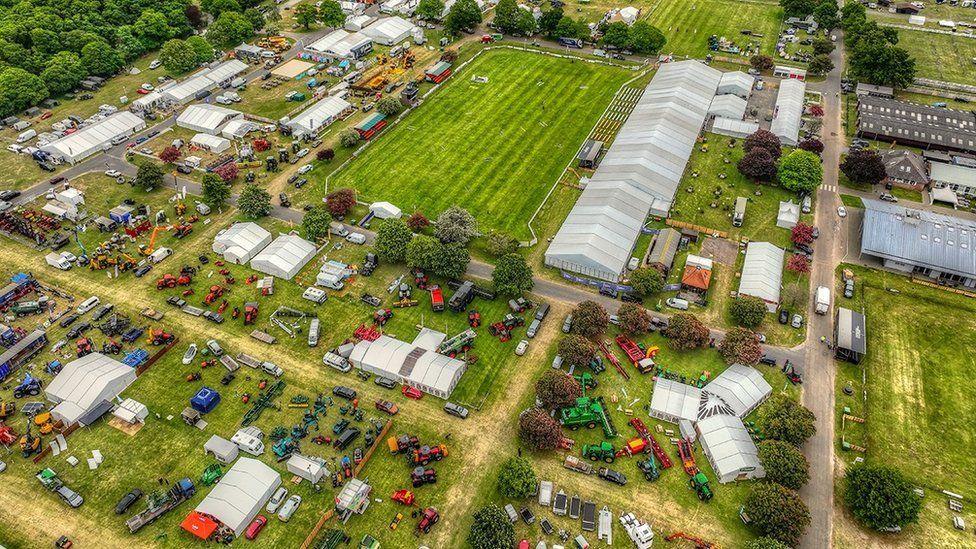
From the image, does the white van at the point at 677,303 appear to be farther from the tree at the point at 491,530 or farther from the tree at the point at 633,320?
the tree at the point at 491,530

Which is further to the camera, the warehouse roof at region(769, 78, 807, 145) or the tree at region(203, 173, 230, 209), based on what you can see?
the warehouse roof at region(769, 78, 807, 145)

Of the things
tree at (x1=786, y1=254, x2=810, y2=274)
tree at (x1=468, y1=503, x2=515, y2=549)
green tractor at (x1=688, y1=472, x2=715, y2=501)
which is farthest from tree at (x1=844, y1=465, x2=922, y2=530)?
tree at (x1=468, y1=503, x2=515, y2=549)

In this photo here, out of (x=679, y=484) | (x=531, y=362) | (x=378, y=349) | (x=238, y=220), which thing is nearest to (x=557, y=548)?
(x=679, y=484)

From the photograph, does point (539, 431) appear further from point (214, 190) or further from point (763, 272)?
point (214, 190)

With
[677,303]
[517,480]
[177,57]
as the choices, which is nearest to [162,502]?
A: [517,480]

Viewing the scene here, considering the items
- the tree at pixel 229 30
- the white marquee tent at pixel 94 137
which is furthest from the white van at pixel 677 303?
the tree at pixel 229 30

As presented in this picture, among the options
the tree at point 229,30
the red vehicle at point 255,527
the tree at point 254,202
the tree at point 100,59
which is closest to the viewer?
the red vehicle at point 255,527

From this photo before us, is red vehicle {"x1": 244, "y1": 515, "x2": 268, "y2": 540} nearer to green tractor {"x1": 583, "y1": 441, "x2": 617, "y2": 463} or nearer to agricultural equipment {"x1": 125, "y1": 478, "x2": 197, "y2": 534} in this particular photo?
agricultural equipment {"x1": 125, "y1": 478, "x2": 197, "y2": 534}
